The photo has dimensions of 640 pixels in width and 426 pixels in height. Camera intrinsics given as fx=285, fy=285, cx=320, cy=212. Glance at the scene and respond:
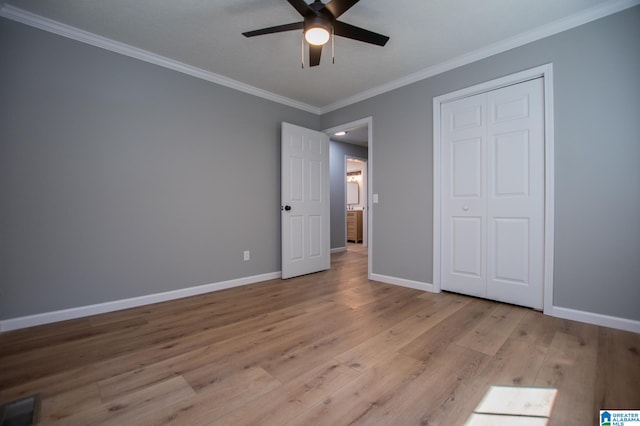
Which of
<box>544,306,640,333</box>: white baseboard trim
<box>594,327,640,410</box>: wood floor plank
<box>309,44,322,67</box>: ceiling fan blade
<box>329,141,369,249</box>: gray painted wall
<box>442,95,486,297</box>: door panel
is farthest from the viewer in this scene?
<box>329,141,369,249</box>: gray painted wall

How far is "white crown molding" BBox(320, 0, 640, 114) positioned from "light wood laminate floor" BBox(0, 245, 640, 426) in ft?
8.03

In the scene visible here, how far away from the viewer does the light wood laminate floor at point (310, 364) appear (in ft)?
4.40

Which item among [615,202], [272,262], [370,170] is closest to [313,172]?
[370,170]

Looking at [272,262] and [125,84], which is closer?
[125,84]

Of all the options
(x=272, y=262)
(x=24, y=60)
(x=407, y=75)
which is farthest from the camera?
(x=272, y=262)

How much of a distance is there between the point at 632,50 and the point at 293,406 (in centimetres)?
337

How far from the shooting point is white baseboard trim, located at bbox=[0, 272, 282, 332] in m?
2.28

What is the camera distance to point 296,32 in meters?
2.55

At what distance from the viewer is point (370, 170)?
381 centimetres

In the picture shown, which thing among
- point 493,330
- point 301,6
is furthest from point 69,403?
point 493,330

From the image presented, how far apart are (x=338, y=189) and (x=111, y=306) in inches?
183

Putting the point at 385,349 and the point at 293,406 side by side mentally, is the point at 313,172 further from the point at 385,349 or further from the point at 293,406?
the point at 293,406

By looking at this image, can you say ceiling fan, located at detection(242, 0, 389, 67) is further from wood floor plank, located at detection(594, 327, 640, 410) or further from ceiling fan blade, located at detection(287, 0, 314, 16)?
wood floor plank, located at detection(594, 327, 640, 410)

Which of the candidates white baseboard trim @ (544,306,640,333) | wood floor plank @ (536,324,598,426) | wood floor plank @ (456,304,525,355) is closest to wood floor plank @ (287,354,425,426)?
wood floor plank @ (456,304,525,355)
